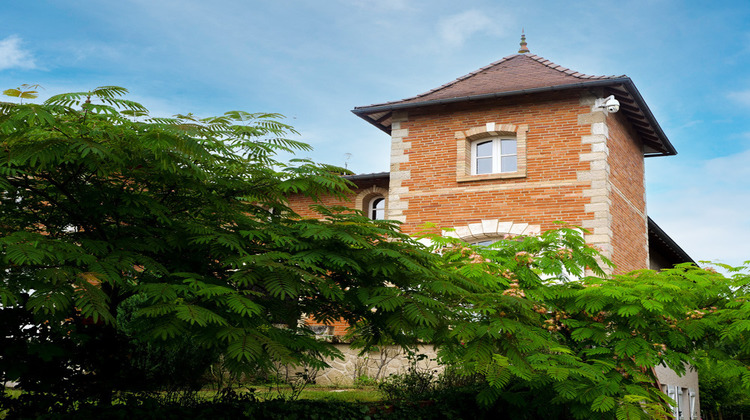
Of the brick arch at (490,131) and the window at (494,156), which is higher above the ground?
the brick arch at (490,131)

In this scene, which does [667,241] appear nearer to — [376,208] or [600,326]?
[376,208]

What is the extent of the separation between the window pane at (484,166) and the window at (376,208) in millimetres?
4820

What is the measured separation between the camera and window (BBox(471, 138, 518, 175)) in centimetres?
1659

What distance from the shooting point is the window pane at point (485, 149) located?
16.9 meters

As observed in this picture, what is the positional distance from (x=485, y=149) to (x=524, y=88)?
174cm

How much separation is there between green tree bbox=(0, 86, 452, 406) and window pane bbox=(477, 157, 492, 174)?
959 centimetres

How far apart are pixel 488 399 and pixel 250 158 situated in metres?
5.09

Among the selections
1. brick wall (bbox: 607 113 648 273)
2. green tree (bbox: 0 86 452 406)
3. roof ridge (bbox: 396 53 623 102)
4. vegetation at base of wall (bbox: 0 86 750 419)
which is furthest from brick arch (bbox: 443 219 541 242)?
green tree (bbox: 0 86 452 406)

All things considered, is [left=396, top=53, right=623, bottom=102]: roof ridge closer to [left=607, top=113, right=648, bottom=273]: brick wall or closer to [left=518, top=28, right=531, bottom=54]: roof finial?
[left=518, top=28, right=531, bottom=54]: roof finial

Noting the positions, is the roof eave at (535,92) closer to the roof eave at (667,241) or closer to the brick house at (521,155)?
the brick house at (521,155)

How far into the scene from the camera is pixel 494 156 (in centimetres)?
1675

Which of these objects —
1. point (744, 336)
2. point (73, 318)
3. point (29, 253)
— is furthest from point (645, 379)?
point (29, 253)

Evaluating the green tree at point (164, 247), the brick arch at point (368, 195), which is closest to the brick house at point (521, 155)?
the brick arch at point (368, 195)

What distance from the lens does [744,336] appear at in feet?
30.5
